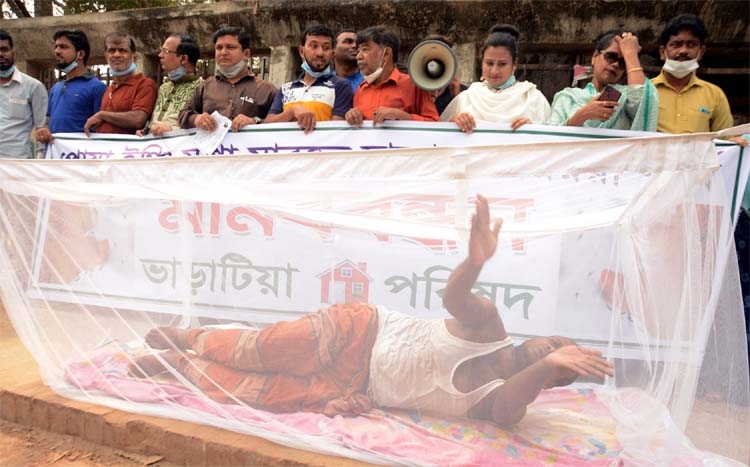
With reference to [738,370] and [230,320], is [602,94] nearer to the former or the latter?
[738,370]

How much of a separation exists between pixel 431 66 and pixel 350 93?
27.9 inches

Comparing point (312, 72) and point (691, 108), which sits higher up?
point (312, 72)

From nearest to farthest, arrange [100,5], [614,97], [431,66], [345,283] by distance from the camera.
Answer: [345,283] < [614,97] < [431,66] < [100,5]

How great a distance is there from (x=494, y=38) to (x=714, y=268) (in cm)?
180

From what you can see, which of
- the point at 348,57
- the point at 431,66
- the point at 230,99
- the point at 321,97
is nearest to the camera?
the point at 431,66

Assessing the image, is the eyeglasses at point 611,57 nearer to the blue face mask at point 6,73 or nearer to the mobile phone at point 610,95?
the mobile phone at point 610,95

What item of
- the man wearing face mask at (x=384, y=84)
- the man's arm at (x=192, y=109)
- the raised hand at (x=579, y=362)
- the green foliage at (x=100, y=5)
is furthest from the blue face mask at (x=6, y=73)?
the green foliage at (x=100, y=5)

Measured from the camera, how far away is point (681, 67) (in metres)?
3.08

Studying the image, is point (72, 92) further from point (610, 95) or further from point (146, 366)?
point (610, 95)

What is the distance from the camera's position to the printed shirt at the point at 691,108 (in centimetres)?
305

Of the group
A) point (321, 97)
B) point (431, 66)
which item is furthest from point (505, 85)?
point (321, 97)

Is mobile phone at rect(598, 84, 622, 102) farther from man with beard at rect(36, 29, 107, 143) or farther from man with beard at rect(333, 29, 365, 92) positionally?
man with beard at rect(36, 29, 107, 143)

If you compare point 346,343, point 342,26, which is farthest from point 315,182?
point 342,26

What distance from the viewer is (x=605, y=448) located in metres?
2.21
